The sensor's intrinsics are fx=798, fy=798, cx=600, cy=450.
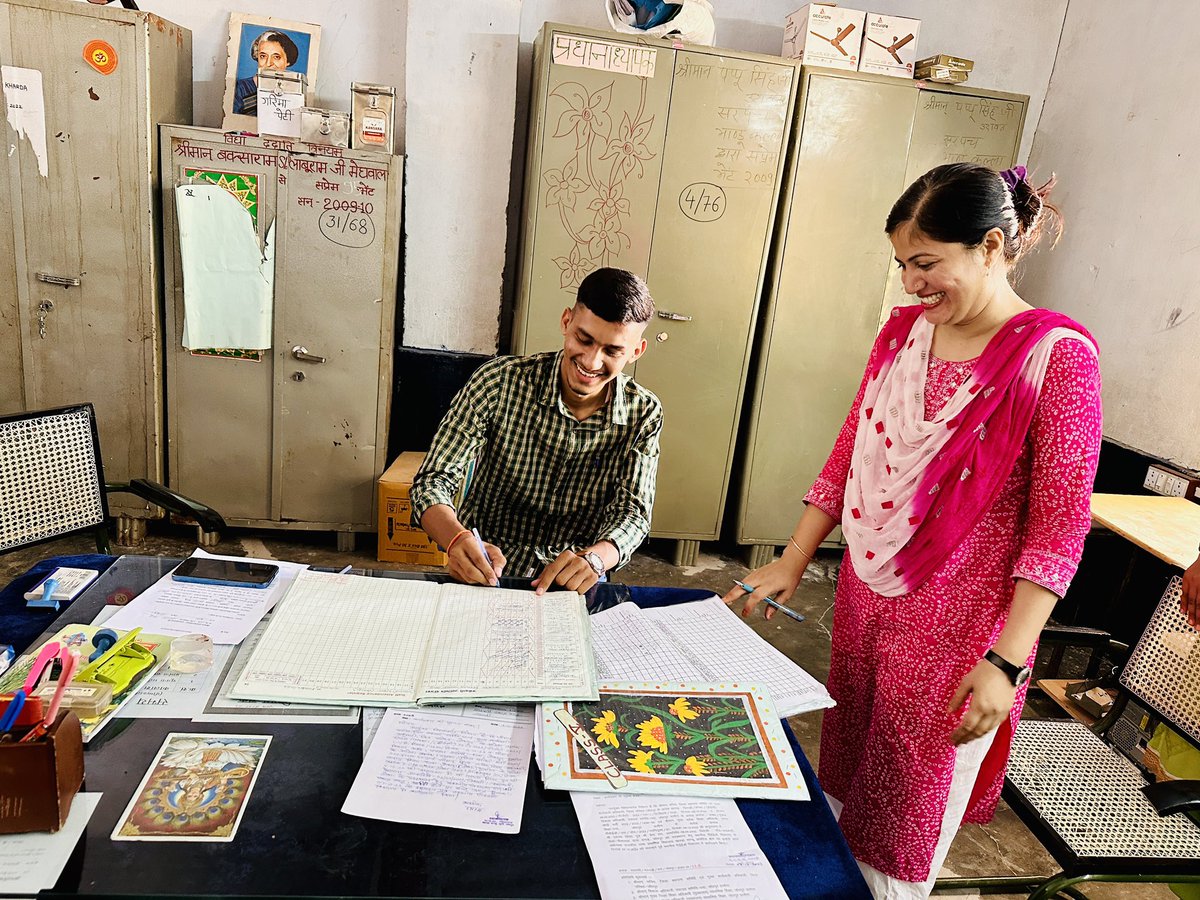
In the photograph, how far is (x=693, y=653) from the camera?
1342 millimetres

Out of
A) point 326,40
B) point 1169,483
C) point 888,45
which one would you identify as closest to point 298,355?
point 326,40

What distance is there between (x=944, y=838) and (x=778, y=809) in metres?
0.65

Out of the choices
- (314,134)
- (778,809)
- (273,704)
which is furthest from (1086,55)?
(273,704)

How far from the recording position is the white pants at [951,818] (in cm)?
140

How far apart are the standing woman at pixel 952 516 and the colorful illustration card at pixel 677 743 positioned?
13.6 inches

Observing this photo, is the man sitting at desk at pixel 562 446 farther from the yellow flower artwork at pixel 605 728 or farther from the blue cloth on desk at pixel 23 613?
the blue cloth on desk at pixel 23 613

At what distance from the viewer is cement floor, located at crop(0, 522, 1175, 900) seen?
2312 mm

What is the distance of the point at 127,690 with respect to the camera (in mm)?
1086

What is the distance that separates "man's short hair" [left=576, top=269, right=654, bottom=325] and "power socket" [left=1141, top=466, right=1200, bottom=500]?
239cm

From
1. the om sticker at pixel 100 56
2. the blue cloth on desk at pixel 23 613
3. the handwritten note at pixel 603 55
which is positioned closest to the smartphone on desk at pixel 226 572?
the blue cloth on desk at pixel 23 613

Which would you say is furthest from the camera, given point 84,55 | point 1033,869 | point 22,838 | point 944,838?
point 84,55

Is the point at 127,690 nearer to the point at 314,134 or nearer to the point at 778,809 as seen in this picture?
the point at 778,809

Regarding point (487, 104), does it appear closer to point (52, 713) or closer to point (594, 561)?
point (594, 561)

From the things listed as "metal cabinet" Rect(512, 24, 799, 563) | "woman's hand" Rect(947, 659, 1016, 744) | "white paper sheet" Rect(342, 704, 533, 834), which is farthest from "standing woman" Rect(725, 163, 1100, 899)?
"metal cabinet" Rect(512, 24, 799, 563)
